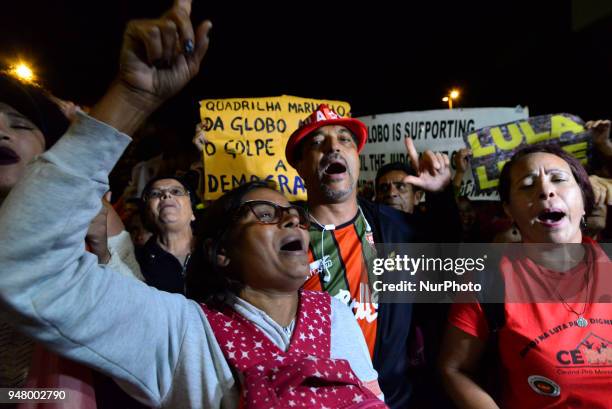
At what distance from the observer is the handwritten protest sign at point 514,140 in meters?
3.11

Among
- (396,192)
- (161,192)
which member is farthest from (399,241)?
(161,192)

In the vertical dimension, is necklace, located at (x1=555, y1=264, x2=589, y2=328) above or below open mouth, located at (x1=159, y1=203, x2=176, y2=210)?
below

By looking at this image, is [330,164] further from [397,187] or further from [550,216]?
[397,187]

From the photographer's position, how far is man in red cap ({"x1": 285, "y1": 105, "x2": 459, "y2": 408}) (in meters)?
2.04

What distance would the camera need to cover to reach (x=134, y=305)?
42.3 inches

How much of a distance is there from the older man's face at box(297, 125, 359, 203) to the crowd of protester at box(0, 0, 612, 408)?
11mm

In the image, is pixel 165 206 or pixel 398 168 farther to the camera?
pixel 398 168

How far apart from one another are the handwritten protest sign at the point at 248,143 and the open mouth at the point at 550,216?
1.99m

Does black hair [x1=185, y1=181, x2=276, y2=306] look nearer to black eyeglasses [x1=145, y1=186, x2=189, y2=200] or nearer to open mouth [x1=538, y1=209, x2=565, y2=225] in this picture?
black eyeglasses [x1=145, y1=186, x2=189, y2=200]

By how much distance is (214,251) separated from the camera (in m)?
1.60

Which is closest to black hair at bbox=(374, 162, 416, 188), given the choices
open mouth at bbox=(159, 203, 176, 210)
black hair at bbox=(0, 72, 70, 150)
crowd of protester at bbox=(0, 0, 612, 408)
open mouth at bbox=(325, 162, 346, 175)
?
crowd of protester at bbox=(0, 0, 612, 408)

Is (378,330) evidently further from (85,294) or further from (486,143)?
(486,143)

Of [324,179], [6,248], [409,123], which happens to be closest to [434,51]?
[409,123]

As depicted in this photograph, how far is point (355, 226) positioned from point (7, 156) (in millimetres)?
1622
